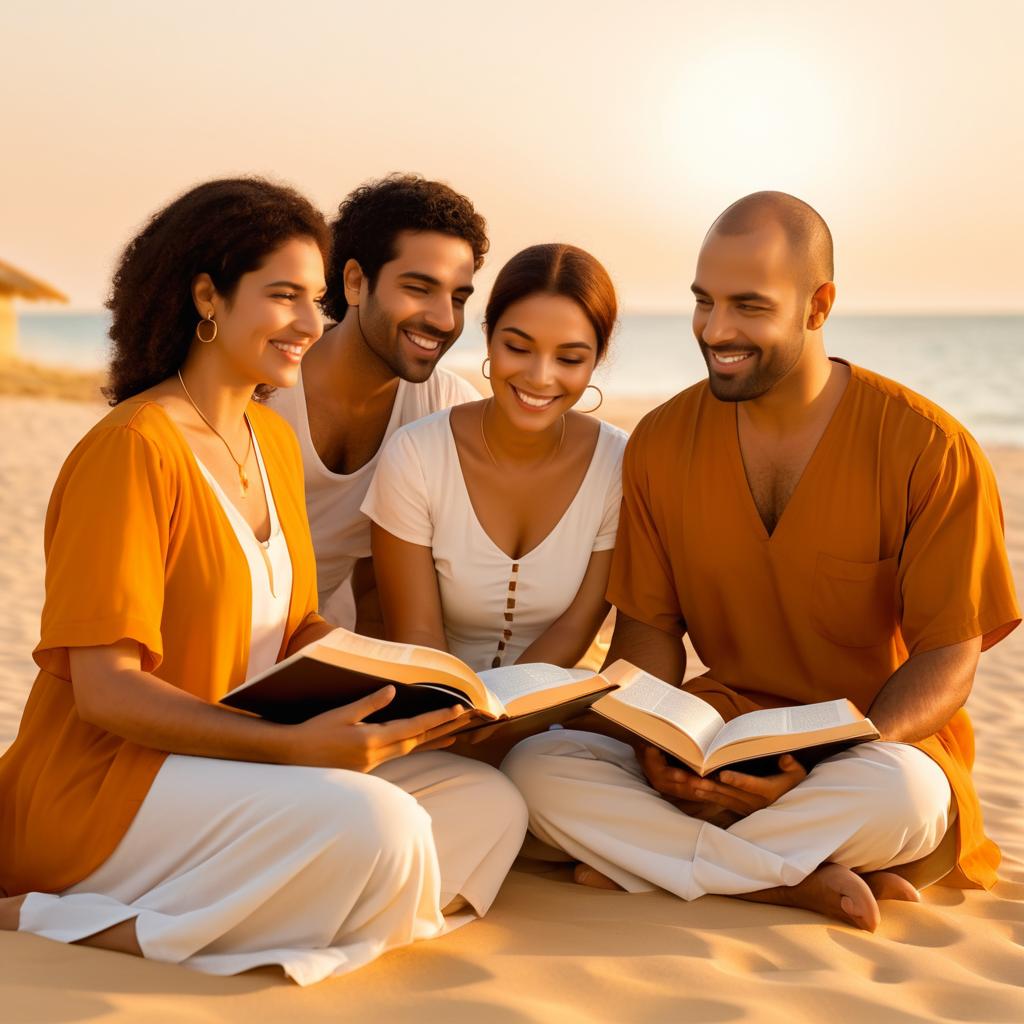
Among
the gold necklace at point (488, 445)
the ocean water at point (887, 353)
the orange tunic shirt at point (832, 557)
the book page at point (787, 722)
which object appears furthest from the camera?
the ocean water at point (887, 353)

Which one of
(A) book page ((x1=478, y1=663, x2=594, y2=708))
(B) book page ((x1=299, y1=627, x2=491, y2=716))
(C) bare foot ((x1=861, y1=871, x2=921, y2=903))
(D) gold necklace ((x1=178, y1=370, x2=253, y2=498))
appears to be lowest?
(C) bare foot ((x1=861, y1=871, x2=921, y2=903))

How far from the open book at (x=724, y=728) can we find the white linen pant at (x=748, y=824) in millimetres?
136

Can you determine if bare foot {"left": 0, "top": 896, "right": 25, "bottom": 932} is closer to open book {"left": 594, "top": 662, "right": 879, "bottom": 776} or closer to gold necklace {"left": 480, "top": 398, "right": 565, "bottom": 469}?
open book {"left": 594, "top": 662, "right": 879, "bottom": 776}

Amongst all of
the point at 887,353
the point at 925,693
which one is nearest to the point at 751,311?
the point at 925,693

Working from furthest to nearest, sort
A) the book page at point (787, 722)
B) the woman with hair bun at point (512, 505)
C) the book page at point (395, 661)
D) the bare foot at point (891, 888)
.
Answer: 1. the woman with hair bun at point (512, 505)
2. the bare foot at point (891, 888)
3. the book page at point (787, 722)
4. the book page at point (395, 661)

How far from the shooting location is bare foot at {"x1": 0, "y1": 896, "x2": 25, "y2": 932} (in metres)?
3.19

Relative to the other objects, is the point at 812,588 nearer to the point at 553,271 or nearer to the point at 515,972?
the point at 553,271

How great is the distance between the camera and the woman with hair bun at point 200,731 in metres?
3.11

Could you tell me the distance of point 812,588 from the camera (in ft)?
14.3

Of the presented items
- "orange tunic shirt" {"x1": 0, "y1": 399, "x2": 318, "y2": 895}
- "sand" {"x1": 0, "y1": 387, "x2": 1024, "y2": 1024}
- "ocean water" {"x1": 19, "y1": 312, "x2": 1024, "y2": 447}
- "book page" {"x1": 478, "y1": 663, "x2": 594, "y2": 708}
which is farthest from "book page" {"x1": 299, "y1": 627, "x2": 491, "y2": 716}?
"ocean water" {"x1": 19, "y1": 312, "x2": 1024, "y2": 447}

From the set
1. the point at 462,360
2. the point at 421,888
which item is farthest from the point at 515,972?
the point at 462,360

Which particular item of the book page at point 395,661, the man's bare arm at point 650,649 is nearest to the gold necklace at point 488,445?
the man's bare arm at point 650,649

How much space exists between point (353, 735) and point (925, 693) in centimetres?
179

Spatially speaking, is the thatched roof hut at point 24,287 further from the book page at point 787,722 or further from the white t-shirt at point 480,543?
the book page at point 787,722
